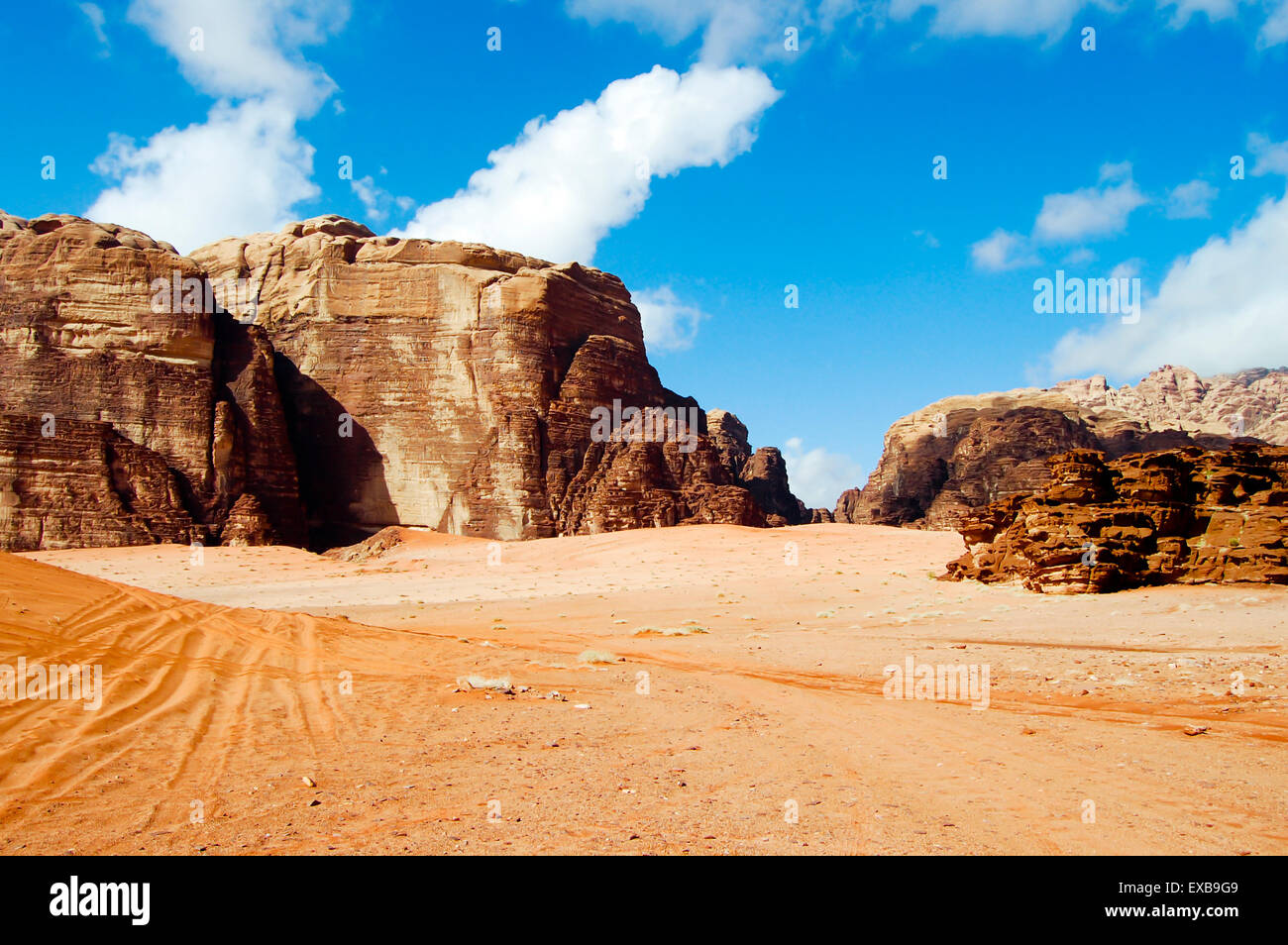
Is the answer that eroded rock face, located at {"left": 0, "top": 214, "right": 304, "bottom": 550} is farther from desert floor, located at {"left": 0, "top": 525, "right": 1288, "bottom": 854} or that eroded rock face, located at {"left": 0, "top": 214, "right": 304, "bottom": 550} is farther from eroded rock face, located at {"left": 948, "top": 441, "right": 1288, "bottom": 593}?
eroded rock face, located at {"left": 948, "top": 441, "right": 1288, "bottom": 593}

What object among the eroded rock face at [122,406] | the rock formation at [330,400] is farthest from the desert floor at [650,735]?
the eroded rock face at [122,406]

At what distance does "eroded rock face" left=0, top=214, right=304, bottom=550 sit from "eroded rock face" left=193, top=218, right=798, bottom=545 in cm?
361

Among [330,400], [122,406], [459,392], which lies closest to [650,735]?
[459,392]

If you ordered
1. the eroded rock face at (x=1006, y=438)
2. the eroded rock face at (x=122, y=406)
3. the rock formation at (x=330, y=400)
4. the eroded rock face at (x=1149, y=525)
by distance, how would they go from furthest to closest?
1. the eroded rock face at (x=1006, y=438)
2. the rock formation at (x=330, y=400)
3. the eroded rock face at (x=122, y=406)
4. the eroded rock face at (x=1149, y=525)

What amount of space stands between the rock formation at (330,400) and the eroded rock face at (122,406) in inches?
3.6

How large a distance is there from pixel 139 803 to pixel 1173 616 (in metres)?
14.2

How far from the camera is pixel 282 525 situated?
131ft

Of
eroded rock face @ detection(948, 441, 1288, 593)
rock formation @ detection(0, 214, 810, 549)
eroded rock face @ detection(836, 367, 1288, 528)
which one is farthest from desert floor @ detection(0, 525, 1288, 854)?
rock formation @ detection(0, 214, 810, 549)

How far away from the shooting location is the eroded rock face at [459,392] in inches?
1601

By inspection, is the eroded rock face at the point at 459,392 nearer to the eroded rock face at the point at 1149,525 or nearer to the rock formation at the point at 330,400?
the rock formation at the point at 330,400

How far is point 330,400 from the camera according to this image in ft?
148

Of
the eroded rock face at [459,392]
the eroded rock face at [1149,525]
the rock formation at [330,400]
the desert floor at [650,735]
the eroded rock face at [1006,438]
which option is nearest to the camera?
the desert floor at [650,735]
